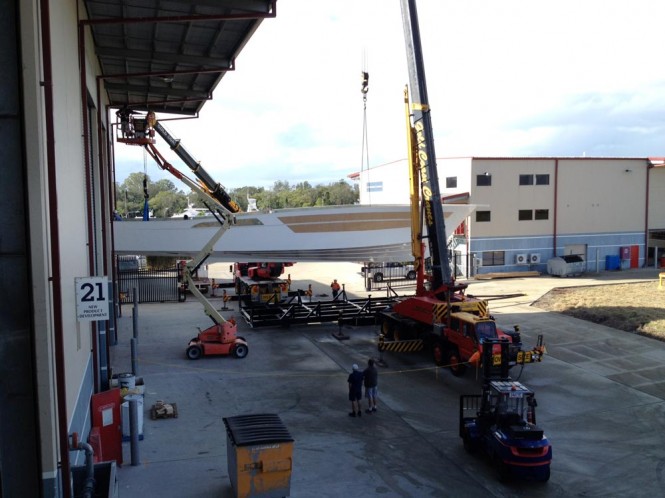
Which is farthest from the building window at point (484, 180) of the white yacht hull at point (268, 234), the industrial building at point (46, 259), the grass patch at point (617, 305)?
the industrial building at point (46, 259)

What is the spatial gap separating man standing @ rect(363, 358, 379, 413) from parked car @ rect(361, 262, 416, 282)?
1980 cm

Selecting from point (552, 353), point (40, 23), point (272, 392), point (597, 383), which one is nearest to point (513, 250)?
point (552, 353)

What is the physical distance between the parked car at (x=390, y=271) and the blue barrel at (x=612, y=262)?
13.6 meters

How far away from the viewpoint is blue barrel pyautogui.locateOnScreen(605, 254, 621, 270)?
38.0 m

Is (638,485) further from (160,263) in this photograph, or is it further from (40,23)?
(160,263)

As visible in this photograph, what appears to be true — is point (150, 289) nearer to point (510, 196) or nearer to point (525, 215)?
point (510, 196)

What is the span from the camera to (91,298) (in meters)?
8.77

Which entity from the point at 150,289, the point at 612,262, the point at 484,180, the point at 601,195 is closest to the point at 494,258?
the point at 484,180

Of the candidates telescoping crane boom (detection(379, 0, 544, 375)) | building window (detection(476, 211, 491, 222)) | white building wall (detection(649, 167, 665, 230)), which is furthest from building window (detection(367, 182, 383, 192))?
telescoping crane boom (detection(379, 0, 544, 375))

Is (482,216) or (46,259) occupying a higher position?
(482,216)

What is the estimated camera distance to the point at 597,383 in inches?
579

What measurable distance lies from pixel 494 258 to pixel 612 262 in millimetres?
8667

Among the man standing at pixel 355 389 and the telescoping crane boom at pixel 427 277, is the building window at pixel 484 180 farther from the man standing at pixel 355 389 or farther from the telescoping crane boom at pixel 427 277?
the man standing at pixel 355 389

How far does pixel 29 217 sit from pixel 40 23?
7.36ft
